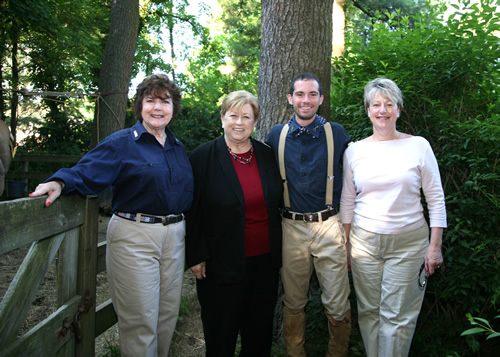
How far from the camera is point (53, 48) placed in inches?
500

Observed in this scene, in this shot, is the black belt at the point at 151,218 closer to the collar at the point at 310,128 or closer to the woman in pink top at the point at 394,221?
the collar at the point at 310,128

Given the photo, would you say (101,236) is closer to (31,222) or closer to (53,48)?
(31,222)

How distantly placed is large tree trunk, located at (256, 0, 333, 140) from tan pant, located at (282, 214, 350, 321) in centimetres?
126

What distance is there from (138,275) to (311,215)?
1315mm

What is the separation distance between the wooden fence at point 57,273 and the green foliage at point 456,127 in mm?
2429

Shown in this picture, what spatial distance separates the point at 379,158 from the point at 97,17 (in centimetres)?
1346

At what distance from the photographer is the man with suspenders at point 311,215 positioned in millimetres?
3027

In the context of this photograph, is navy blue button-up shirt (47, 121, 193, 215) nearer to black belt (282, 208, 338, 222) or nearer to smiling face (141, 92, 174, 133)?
smiling face (141, 92, 174, 133)

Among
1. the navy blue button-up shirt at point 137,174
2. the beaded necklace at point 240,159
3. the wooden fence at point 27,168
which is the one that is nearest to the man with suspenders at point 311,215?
the beaded necklace at point 240,159

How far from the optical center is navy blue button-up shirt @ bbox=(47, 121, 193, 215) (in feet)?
7.80

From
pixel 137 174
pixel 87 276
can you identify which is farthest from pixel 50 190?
pixel 87 276

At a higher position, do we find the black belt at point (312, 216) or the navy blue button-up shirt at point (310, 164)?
the navy blue button-up shirt at point (310, 164)

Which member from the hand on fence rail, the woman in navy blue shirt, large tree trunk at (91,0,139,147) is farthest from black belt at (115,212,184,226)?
large tree trunk at (91,0,139,147)

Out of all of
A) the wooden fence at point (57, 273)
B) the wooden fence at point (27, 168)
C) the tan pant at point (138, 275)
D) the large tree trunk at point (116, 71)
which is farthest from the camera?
the wooden fence at point (27, 168)
